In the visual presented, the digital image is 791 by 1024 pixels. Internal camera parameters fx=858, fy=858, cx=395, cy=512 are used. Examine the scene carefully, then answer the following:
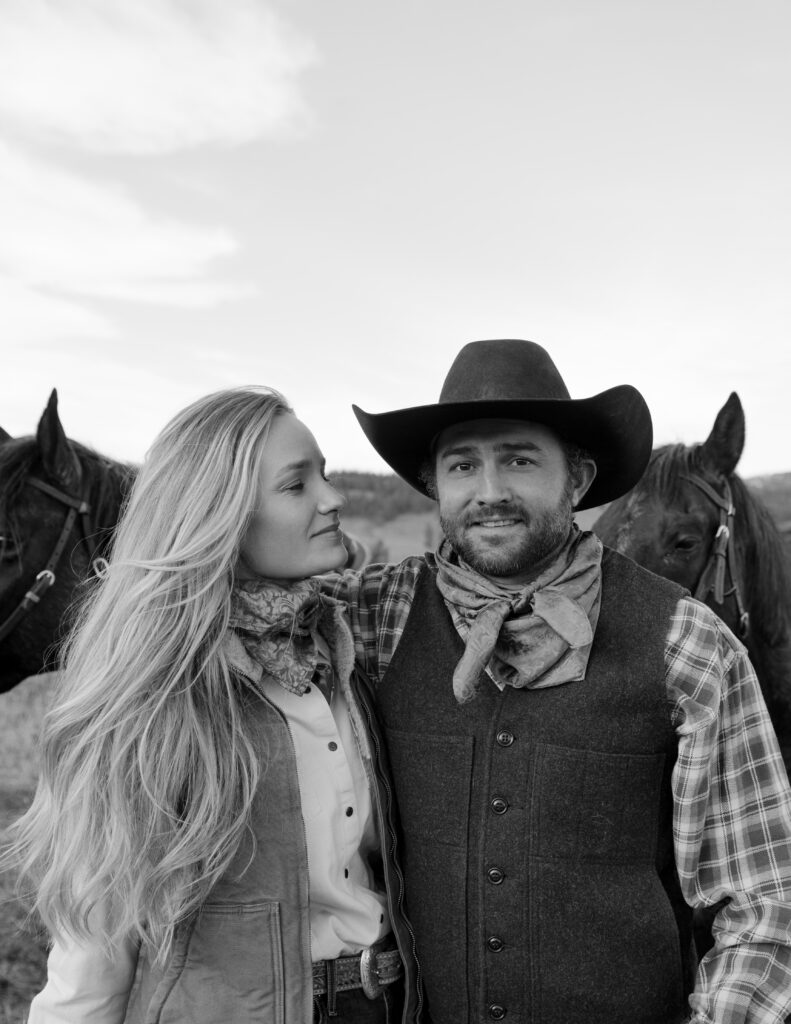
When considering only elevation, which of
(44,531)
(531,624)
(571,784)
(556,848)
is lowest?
(556,848)

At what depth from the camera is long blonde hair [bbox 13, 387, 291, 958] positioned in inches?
66.9

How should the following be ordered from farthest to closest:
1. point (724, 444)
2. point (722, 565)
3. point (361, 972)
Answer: point (724, 444) → point (722, 565) → point (361, 972)

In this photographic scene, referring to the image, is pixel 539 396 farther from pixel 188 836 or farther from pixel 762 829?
pixel 188 836

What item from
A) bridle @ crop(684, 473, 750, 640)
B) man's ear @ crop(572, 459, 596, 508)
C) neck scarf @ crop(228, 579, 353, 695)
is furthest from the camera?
bridle @ crop(684, 473, 750, 640)

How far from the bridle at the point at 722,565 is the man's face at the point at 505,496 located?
1.67 metres

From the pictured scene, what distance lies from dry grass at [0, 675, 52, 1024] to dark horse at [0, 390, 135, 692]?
21.7 inches

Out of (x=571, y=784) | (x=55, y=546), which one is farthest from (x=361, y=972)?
(x=55, y=546)

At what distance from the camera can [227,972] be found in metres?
1.70

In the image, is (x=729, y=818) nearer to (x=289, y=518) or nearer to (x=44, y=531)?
(x=289, y=518)

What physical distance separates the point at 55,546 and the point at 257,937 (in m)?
2.35

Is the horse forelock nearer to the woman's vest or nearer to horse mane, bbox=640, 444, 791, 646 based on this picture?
the woman's vest

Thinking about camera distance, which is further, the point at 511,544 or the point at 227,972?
the point at 511,544

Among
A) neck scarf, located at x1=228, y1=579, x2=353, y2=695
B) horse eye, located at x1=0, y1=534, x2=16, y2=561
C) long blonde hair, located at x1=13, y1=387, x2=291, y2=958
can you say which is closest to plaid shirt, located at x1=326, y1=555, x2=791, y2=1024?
neck scarf, located at x1=228, y1=579, x2=353, y2=695

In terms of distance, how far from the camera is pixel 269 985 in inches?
65.9
